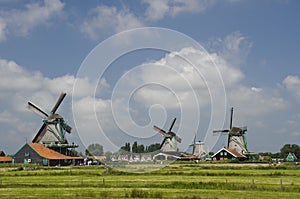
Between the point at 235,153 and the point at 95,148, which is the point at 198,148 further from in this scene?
the point at 95,148

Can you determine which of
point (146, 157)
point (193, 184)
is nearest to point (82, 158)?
point (146, 157)

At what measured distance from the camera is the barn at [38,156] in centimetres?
7206

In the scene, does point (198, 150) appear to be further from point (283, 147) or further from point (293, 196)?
point (293, 196)

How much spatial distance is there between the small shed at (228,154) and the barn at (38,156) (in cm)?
3246

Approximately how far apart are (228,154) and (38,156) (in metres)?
38.9

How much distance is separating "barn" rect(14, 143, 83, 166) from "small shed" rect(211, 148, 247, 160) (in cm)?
3246

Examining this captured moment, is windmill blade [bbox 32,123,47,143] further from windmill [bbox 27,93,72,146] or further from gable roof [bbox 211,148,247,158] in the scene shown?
gable roof [bbox 211,148,247,158]

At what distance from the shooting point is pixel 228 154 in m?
86.5

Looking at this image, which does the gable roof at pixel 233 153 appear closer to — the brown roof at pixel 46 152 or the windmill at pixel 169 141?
the windmill at pixel 169 141

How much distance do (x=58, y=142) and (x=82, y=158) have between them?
953cm

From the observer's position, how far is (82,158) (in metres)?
87.0

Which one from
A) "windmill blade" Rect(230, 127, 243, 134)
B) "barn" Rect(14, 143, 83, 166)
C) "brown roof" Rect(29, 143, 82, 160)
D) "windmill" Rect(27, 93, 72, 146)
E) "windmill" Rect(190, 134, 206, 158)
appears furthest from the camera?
"windmill" Rect(190, 134, 206, 158)

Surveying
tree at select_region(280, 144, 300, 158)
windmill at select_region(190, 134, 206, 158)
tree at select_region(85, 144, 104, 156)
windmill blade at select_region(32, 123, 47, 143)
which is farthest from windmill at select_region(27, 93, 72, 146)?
tree at select_region(280, 144, 300, 158)

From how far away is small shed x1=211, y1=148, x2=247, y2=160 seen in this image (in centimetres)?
8612
